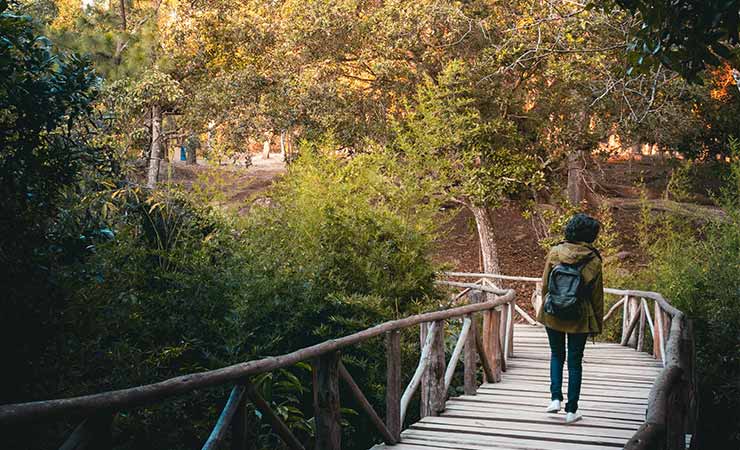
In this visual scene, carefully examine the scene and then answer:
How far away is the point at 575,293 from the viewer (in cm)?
648

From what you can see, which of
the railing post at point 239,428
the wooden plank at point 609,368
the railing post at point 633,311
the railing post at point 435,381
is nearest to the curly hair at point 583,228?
the railing post at point 435,381

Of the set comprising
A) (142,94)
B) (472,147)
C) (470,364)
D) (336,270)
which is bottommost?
(470,364)

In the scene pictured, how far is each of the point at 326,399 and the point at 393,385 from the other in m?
1.27

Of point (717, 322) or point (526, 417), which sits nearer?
point (526, 417)

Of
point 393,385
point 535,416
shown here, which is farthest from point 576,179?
point 393,385

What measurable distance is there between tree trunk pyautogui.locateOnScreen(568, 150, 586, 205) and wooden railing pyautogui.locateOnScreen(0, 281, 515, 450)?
11490 mm

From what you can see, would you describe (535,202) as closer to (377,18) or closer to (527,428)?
(377,18)

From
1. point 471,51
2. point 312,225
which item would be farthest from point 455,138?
point 312,225

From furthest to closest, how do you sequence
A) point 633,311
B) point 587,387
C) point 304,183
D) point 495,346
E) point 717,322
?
point 633,311 < point 304,183 < point 717,322 < point 495,346 < point 587,387

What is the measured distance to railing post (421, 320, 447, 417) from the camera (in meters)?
7.32

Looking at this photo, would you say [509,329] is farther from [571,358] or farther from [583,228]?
[583,228]

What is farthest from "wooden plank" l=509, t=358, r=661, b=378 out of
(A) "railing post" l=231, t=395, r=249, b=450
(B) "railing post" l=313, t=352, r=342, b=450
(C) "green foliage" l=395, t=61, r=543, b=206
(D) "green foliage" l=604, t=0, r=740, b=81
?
(C) "green foliage" l=395, t=61, r=543, b=206

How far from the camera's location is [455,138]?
17828mm

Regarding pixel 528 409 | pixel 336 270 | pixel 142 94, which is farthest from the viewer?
pixel 142 94
